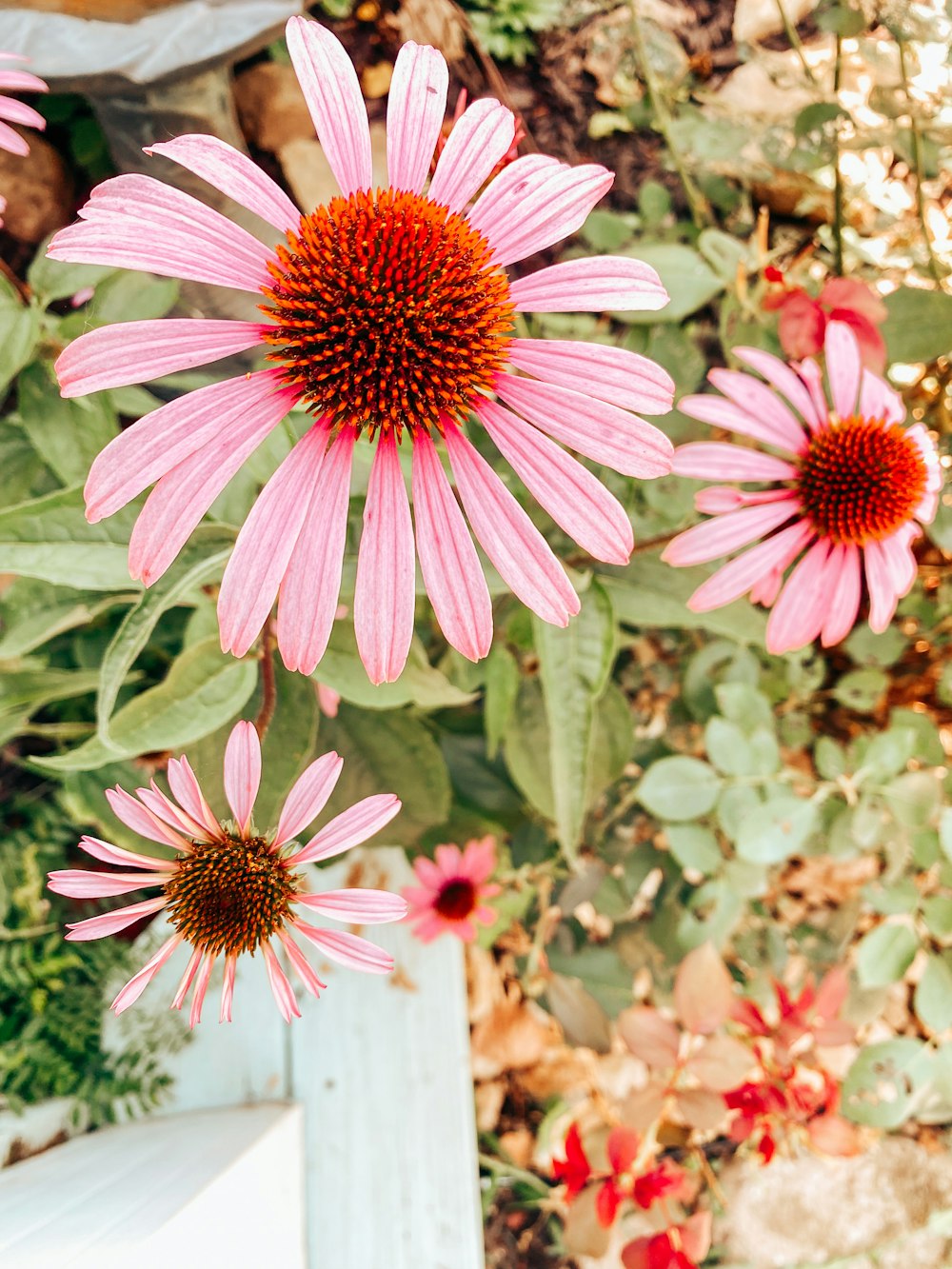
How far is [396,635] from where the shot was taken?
52 centimetres

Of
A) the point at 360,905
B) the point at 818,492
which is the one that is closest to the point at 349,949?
the point at 360,905

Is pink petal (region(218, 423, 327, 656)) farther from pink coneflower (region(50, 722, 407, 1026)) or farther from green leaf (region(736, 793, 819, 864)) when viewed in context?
green leaf (region(736, 793, 819, 864))

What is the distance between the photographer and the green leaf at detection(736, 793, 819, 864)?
920 mm

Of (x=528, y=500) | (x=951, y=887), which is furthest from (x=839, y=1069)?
(x=528, y=500)

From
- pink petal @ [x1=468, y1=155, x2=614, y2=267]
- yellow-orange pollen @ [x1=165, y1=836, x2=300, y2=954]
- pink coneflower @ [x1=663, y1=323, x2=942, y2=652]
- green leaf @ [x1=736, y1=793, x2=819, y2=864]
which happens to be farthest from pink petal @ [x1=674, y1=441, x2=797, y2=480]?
yellow-orange pollen @ [x1=165, y1=836, x2=300, y2=954]

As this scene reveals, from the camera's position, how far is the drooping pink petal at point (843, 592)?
78 cm

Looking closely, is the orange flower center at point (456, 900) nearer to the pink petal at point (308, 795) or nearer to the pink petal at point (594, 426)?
the pink petal at point (308, 795)

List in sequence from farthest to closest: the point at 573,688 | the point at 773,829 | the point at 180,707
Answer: the point at 773,829, the point at 573,688, the point at 180,707

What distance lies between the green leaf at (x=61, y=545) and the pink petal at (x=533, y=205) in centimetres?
34

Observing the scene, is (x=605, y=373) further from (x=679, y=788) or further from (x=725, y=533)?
(x=679, y=788)

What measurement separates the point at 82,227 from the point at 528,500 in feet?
1.43

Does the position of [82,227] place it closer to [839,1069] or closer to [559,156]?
[559,156]

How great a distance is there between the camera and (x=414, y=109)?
→ 0.56m

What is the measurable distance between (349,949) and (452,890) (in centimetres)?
45
